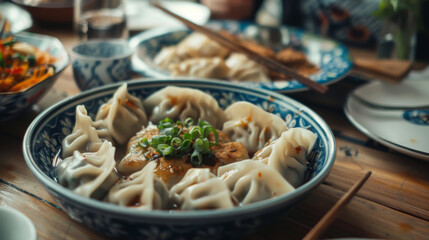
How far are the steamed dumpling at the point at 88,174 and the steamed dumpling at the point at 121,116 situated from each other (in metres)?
0.26

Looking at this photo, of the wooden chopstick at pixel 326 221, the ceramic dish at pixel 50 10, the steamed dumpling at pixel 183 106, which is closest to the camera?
the wooden chopstick at pixel 326 221

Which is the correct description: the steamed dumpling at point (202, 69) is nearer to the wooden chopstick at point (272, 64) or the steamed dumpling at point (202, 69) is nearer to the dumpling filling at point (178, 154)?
the wooden chopstick at point (272, 64)

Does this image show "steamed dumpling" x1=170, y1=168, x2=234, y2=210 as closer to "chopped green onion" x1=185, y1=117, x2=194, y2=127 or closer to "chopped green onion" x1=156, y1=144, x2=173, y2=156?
"chopped green onion" x1=156, y1=144, x2=173, y2=156

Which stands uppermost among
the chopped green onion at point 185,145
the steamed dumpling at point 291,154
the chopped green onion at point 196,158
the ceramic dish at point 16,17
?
the steamed dumpling at point 291,154

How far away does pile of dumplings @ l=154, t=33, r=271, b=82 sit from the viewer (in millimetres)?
2227

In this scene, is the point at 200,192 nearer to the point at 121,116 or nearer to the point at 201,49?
the point at 121,116

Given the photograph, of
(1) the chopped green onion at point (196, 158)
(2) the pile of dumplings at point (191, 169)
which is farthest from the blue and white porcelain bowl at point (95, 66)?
(1) the chopped green onion at point (196, 158)

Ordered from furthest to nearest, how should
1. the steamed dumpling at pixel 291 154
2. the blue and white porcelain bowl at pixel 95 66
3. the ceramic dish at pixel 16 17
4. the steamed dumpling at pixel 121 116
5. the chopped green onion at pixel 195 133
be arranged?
1. the ceramic dish at pixel 16 17
2. the blue and white porcelain bowl at pixel 95 66
3. the steamed dumpling at pixel 121 116
4. the chopped green onion at pixel 195 133
5. the steamed dumpling at pixel 291 154

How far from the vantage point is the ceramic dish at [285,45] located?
2.00 metres

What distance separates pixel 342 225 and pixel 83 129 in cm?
96

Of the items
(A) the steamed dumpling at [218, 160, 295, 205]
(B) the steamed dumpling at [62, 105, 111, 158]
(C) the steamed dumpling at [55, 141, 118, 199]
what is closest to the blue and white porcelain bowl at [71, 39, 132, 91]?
(B) the steamed dumpling at [62, 105, 111, 158]

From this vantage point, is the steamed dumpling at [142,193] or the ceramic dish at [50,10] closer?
the steamed dumpling at [142,193]

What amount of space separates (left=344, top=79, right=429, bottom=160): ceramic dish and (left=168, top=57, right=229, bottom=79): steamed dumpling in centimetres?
75

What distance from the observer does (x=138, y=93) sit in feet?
5.54
